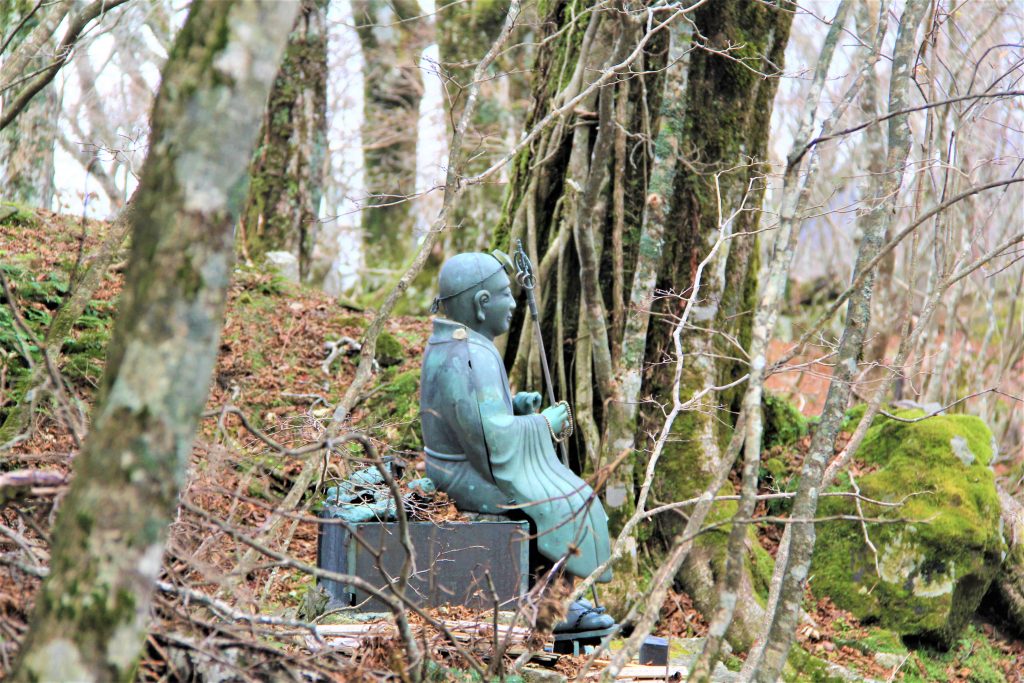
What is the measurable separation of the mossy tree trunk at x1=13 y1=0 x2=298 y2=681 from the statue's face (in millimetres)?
3119

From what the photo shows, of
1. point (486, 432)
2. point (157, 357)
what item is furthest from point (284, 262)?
point (157, 357)

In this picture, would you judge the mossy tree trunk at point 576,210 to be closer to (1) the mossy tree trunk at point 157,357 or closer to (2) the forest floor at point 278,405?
(2) the forest floor at point 278,405

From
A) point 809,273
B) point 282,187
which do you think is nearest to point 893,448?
point 282,187

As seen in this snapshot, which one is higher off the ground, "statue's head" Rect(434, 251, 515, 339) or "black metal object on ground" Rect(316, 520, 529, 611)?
"statue's head" Rect(434, 251, 515, 339)

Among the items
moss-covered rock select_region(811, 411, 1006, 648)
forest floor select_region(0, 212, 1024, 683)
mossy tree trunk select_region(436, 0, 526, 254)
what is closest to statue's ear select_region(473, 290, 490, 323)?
forest floor select_region(0, 212, 1024, 683)

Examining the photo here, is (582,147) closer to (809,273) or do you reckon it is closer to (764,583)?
(764,583)

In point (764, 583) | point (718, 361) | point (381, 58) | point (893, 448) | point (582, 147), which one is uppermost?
point (381, 58)

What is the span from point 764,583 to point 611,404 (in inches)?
80.5

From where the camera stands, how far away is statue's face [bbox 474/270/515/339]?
5969 mm

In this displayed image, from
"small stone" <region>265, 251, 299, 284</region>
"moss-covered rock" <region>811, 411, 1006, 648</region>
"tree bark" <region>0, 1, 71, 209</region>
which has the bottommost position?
"moss-covered rock" <region>811, 411, 1006, 648</region>

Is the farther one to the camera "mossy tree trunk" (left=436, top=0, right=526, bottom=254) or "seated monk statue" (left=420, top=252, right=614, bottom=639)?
"mossy tree trunk" (left=436, top=0, right=526, bottom=254)

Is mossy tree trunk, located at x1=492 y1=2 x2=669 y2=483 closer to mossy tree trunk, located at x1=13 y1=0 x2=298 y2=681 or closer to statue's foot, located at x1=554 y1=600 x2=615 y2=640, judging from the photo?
statue's foot, located at x1=554 y1=600 x2=615 y2=640

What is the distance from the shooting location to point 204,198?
283cm

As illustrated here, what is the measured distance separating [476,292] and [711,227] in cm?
350
